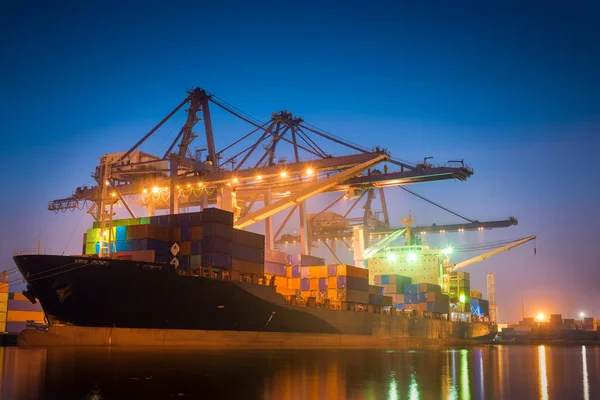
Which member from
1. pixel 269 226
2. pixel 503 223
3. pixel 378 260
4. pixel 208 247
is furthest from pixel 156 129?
pixel 503 223

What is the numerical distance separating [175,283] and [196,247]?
301 centimetres

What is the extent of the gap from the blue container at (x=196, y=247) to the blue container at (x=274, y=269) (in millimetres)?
8722

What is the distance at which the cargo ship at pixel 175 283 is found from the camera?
2738cm

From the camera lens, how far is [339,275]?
41500mm

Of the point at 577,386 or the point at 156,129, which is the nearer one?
the point at 577,386

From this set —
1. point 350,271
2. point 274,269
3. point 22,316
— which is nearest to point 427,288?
point 350,271

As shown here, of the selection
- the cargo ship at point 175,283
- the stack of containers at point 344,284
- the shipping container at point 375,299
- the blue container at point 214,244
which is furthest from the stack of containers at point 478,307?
the blue container at point 214,244

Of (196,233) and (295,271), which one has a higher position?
(196,233)

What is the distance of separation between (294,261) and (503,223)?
1329 inches

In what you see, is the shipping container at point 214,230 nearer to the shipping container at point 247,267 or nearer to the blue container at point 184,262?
the blue container at point 184,262

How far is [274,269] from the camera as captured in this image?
39.8m

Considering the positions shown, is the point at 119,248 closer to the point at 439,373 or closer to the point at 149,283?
the point at 149,283

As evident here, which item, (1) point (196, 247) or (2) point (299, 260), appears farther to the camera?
(2) point (299, 260)

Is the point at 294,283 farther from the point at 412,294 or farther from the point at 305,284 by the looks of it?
the point at 412,294
